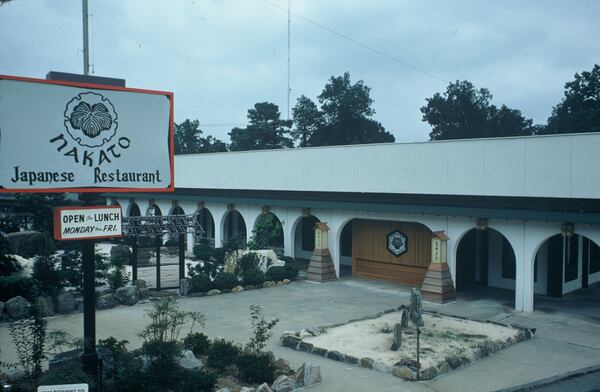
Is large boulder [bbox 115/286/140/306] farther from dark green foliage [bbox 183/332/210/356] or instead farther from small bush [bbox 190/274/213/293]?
dark green foliage [bbox 183/332/210/356]

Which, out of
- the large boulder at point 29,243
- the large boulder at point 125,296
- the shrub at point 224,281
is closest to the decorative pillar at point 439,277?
the shrub at point 224,281

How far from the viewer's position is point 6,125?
1044cm

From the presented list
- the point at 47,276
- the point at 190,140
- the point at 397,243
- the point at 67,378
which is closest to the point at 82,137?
the point at 67,378

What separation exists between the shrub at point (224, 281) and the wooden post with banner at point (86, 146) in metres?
12.7

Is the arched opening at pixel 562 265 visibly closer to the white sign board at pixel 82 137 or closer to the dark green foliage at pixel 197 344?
the dark green foliage at pixel 197 344

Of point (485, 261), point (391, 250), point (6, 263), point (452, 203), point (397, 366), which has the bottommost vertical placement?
point (397, 366)

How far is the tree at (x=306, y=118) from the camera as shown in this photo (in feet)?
236

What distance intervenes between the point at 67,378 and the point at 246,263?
683 inches

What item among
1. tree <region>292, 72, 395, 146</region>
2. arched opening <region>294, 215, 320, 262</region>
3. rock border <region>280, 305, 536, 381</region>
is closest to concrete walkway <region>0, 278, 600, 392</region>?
rock border <region>280, 305, 536, 381</region>

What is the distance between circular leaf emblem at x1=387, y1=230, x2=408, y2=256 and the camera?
26.6 metres

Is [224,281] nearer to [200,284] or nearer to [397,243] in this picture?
[200,284]

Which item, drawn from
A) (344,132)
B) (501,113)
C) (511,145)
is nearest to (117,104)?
(511,145)

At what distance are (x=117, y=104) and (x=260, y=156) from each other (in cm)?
2147

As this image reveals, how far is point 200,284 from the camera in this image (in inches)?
937
